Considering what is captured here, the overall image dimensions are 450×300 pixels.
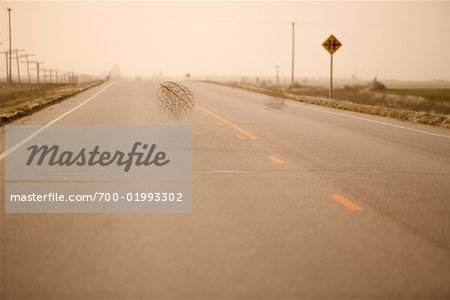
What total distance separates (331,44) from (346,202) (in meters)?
24.3

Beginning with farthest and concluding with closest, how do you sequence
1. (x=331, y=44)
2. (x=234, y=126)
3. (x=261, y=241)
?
(x=331, y=44) → (x=234, y=126) → (x=261, y=241)

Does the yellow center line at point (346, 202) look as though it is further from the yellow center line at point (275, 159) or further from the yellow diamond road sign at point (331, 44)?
the yellow diamond road sign at point (331, 44)

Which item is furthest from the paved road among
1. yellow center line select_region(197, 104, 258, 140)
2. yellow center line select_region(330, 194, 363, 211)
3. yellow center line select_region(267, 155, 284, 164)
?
yellow center line select_region(197, 104, 258, 140)

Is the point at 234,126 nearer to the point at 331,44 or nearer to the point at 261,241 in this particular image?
the point at 261,241

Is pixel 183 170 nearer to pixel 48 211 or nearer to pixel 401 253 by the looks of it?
pixel 48 211

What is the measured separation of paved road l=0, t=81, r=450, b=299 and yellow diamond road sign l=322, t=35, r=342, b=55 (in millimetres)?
21113

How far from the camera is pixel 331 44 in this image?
29703 mm

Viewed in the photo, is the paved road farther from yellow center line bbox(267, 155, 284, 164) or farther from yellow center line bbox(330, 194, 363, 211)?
yellow center line bbox(267, 155, 284, 164)

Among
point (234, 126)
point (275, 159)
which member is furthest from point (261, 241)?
point (234, 126)

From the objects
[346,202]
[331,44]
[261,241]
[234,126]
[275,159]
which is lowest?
[261,241]

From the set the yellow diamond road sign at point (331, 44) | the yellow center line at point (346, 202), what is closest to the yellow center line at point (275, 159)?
the yellow center line at point (346, 202)

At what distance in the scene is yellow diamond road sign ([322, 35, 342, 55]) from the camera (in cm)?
2961

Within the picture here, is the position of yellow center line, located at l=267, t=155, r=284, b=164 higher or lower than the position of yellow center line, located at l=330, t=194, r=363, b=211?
higher

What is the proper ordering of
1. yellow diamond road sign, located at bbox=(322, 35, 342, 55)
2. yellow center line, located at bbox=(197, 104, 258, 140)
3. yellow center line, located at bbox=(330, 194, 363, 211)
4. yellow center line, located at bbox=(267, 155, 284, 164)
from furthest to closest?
yellow diamond road sign, located at bbox=(322, 35, 342, 55) → yellow center line, located at bbox=(197, 104, 258, 140) → yellow center line, located at bbox=(267, 155, 284, 164) → yellow center line, located at bbox=(330, 194, 363, 211)
